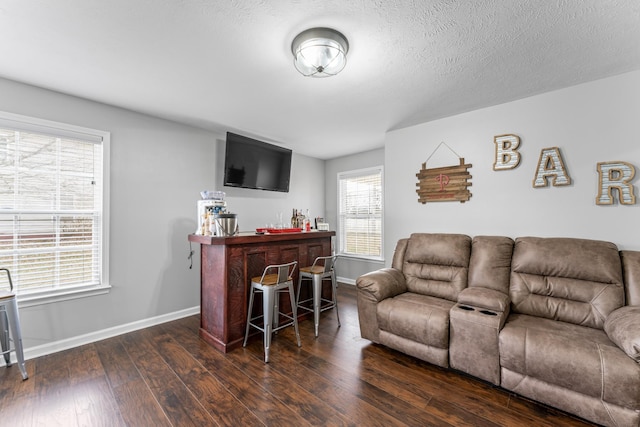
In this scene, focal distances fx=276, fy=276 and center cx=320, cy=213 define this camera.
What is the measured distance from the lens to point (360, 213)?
528 centimetres

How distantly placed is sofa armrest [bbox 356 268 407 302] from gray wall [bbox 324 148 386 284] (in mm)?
1913

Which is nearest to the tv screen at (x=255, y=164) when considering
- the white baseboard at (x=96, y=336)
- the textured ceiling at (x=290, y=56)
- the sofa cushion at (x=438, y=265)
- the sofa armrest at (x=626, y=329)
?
the textured ceiling at (x=290, y=56)

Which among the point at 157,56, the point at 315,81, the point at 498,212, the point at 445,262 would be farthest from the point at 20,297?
the point at 498,212

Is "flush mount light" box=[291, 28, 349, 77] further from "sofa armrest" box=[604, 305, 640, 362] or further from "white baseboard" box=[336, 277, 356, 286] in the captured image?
"white baseboard" box=[336, 277, 356, 286]

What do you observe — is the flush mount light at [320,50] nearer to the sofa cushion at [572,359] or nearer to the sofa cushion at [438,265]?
the sofa cushion at [438,265]

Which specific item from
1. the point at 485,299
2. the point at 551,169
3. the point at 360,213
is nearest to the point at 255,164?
the point at 360,213

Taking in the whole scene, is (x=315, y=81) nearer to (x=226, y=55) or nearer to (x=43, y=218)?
(x=226, y=55)

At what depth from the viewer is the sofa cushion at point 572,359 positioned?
1.58 metres

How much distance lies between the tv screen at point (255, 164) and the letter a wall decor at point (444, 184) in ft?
6.84

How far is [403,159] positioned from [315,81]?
180cm

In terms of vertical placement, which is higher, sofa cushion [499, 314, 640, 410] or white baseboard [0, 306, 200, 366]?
sofa cushion [499, 314, 640, 410]

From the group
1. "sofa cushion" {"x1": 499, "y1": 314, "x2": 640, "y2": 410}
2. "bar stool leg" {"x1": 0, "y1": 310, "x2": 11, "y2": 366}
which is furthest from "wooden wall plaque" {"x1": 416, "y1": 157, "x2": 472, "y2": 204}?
"bar stool leg" {"x1": 0, "y1": 310, "x2": 11, "y2": 366}

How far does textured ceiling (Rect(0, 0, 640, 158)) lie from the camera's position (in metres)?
1.64

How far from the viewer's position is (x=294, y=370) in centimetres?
232
